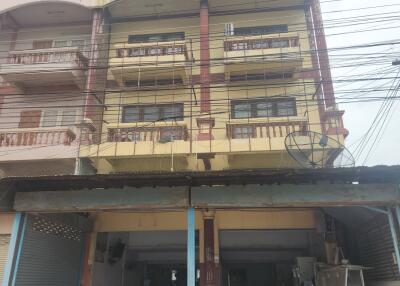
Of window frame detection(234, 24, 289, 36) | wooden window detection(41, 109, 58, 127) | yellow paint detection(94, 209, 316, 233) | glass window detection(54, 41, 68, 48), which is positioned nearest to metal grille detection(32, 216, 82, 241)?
yellow paint detection(94, 209, 316, 233)

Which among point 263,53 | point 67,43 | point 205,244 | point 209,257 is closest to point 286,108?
point 263,53

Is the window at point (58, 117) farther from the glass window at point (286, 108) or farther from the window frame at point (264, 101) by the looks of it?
the glass window at point (286, 108)

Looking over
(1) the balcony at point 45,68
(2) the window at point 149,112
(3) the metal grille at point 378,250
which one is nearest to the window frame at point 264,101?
(2) the window at point 149,112

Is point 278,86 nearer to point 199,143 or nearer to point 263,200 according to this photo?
point 199,143

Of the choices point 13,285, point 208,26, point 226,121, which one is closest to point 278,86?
point 226,121

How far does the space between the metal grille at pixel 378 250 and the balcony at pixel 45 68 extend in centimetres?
1090

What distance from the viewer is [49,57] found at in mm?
14539

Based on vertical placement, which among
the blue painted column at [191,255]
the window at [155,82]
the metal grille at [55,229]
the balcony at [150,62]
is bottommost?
the blue painted column at [191,255]

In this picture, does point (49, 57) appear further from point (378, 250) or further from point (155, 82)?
point (378, 250)

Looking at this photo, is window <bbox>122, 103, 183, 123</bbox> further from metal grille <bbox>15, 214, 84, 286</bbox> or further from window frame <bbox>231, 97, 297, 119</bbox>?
metal grille <bbox>15, 214, 84, 286</bbox>

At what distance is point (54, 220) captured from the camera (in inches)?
388

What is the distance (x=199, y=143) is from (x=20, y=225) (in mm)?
5540

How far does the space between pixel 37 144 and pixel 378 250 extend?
10575 mm

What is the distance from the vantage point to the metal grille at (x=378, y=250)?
8.39 meters
